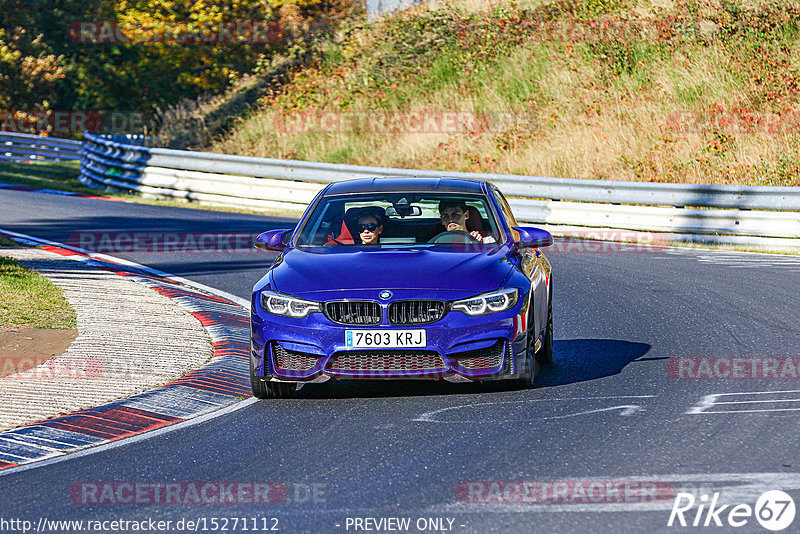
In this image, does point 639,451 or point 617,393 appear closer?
point 639,451

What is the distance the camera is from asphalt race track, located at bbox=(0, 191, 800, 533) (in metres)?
5.58

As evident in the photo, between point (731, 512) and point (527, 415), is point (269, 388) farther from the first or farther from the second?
point (731, 512)

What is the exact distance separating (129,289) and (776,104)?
1753cm

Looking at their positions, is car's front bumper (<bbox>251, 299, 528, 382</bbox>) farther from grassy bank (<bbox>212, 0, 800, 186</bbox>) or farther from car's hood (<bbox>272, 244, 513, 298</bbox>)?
grassy bank (<bbox>212, 0, 800, 186</bbox>)

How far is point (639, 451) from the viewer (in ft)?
21.6

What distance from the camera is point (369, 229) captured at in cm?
923

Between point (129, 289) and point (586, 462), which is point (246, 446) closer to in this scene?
point (586, 462)

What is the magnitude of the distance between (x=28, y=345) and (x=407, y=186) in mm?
3478

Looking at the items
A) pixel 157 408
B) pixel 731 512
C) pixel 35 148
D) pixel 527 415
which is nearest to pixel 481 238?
pixel 527 415

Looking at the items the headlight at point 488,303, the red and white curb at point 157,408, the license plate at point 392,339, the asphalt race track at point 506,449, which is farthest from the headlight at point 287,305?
the headlight at point 488,303

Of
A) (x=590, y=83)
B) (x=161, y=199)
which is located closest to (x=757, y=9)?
(x=590, y=83)
